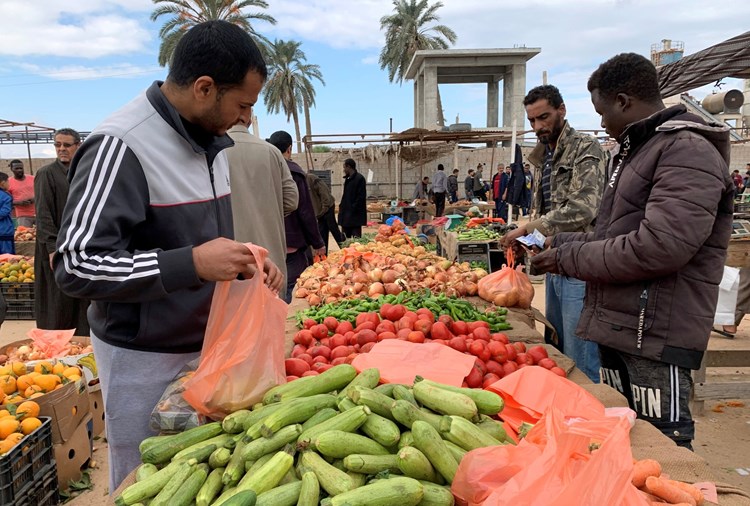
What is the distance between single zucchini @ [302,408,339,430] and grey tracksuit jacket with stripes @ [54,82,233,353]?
591 mm

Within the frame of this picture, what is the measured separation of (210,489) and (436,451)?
0.68m

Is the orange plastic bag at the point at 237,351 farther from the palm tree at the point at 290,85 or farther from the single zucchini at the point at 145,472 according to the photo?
the palm tree at the point at 290,85

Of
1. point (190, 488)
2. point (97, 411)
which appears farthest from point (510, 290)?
point (97, 411)

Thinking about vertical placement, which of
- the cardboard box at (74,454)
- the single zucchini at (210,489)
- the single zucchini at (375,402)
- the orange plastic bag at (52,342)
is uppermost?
the single zucchini at (375,402)

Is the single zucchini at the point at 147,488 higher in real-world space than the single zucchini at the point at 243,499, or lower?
lower

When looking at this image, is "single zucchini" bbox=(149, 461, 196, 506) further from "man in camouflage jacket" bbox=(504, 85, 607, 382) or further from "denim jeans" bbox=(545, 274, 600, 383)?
"denim jeans" bbox=(545, 274, 600, 383)

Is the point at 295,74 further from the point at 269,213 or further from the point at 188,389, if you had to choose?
the point at 188,389

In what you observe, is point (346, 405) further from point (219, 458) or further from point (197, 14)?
point (197, 14)

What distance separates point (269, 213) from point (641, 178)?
287 centimetres

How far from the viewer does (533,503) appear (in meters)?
1.32

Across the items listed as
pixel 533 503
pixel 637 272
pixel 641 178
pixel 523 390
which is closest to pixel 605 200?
pixel 641 178

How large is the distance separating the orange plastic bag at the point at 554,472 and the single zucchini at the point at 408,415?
24cm

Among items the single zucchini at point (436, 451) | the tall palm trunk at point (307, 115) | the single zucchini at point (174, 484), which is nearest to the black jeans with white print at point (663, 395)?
the single zucchini at point (436, 451)

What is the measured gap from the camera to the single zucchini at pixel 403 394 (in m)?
1.87
